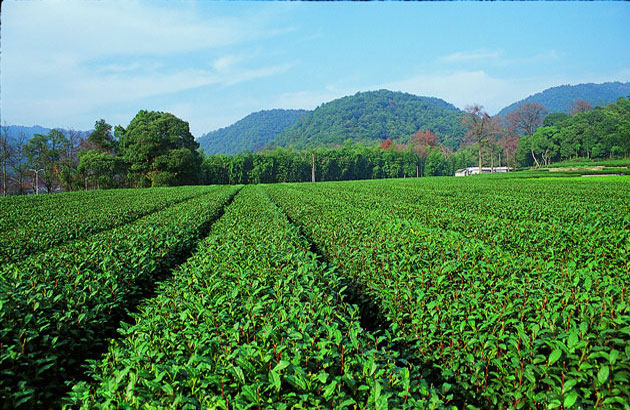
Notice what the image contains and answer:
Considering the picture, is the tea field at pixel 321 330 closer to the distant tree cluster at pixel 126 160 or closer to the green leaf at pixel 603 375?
the green leaf at pixel 603 375

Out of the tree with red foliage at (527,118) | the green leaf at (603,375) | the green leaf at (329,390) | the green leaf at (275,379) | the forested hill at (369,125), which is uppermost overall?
the forested hill at (369,125)

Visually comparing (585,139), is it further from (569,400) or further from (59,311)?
(59,311)

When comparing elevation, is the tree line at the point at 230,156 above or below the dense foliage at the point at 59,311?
above

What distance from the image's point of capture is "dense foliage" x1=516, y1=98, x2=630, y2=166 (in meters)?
64.6

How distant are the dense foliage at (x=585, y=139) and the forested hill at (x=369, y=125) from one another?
192ft

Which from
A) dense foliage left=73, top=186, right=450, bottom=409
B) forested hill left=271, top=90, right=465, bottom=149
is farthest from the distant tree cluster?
forested hill left=271, top=90, right=465, bottom=149

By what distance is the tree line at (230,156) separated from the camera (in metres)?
45.6

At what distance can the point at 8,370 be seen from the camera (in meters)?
2.15

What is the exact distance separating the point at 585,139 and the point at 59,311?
92.1m

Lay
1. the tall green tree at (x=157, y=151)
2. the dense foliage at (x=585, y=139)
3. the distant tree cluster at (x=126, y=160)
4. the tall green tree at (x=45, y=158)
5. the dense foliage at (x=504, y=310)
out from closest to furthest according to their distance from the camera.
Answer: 1. the dense foliage at (x=504, y=310)
2. the distant tree cluster at (x=126, y=160)
3. the tall green tree at (x=157, y=151)
4. the tall green tree at (x=45, y=158)
5. the dense foliage at (x=585, y=139)

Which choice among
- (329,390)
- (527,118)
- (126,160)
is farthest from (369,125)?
(329,390)

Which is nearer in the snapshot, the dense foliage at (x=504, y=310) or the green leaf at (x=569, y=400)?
the green leaf at (x=569, y=400)

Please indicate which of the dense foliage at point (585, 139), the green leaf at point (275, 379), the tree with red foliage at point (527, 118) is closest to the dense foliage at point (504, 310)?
the green leaf at point (275, 379)

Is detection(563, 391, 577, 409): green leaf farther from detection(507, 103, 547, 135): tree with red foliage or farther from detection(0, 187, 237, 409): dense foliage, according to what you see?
detection(507, 103, 547, 135): tree with red foliage
